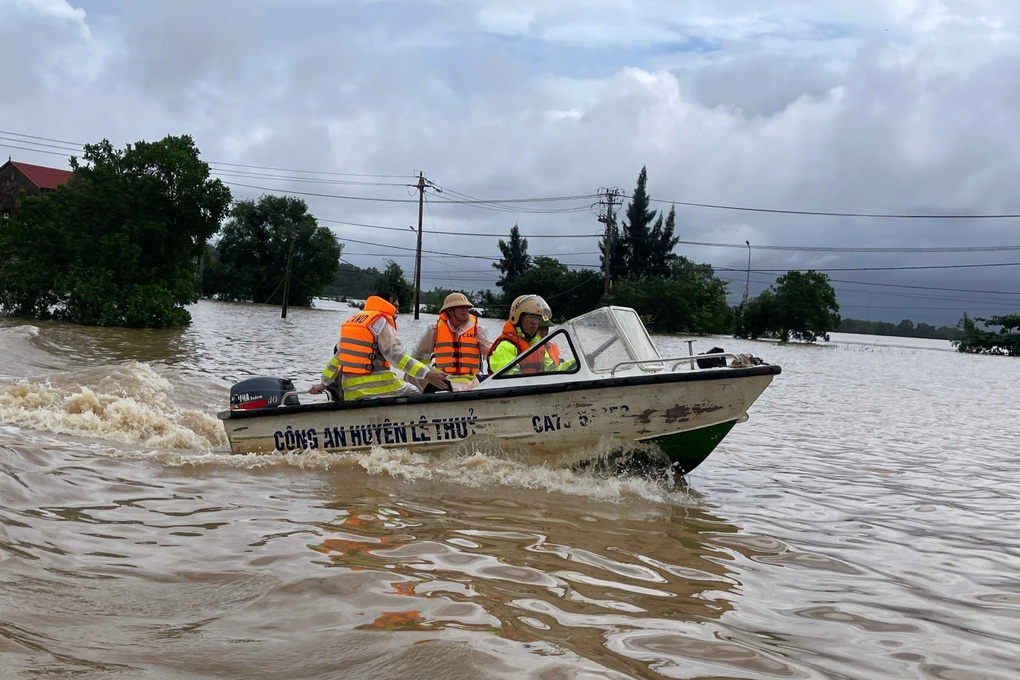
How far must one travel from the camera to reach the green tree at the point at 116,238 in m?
35.1

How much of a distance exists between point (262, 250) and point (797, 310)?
191ft

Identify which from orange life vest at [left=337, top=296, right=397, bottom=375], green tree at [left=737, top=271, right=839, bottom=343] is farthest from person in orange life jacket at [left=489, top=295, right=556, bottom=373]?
green tree at [left=737, top=271, right=839, bottom=343]

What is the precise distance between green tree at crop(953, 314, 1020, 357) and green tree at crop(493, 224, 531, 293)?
42.2 metres

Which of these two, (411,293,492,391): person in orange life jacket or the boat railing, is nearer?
the boat railing

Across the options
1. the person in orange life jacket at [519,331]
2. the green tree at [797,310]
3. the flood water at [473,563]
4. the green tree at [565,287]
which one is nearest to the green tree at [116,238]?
the flood water at [473,563]

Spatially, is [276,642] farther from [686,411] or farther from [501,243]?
[501,243]

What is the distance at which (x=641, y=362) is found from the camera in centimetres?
884

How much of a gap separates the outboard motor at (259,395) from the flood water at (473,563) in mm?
603

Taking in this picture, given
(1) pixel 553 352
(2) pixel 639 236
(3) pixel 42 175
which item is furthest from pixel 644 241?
(1) pixel 553 352

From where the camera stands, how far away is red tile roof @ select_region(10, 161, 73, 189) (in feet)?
270

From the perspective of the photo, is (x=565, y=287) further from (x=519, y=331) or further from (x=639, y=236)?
(x=519, y=331)

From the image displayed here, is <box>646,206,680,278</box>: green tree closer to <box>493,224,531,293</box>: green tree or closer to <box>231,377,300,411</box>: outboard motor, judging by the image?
<box>493,224,531,293</box>: green tree

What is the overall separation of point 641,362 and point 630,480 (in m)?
1.21

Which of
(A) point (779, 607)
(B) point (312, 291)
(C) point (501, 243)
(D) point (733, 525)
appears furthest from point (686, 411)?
(B) point (312, 291)
